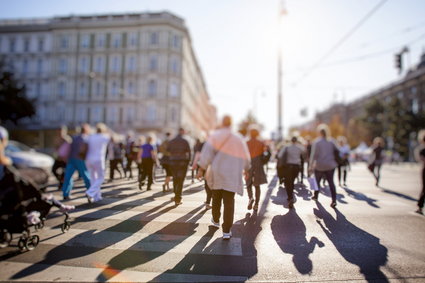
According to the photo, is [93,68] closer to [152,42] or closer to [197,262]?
[152,42]

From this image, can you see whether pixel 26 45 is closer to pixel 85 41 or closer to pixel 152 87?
pixel 85 41

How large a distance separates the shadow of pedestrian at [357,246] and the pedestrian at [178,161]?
3349 mm

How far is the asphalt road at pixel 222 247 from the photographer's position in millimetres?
3641

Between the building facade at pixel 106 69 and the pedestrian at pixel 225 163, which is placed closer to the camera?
the pedestrian at pixel 225 163

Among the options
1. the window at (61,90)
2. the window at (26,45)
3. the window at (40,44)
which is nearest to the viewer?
the window at (61,90)

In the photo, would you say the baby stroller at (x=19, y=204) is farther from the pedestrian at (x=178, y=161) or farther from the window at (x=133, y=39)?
the window at (x=133, y=39)

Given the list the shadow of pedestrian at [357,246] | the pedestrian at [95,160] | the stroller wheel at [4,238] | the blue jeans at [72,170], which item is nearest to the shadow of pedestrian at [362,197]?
the shadow of pedestrian at [357,246]

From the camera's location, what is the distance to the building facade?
4556 cm

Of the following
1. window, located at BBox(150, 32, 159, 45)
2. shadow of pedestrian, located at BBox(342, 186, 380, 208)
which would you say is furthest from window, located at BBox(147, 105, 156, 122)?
shadow of pedestrian, located at BBox(342, 186, 380, 208)

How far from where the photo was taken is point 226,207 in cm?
498

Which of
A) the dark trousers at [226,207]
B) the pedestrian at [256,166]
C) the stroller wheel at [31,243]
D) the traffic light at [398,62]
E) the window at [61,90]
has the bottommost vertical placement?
the stroller wheel at [31,243]

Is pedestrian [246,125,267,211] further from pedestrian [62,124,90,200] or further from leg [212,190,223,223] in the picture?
pedestrian [62,124,90,200]

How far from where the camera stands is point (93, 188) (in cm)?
761

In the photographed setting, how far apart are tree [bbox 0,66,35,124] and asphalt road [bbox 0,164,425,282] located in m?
41.4
